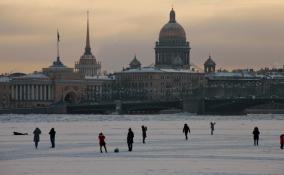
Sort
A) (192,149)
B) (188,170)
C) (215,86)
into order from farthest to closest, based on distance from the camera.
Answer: (215,86)
(192,149)
(188,170)

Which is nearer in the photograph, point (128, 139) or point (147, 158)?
point (147, 158)

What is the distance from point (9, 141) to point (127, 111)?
99.1 metres

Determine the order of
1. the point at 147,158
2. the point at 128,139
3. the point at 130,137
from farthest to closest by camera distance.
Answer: the point at 128,139 < the point at 130,137 < the point at 147,158

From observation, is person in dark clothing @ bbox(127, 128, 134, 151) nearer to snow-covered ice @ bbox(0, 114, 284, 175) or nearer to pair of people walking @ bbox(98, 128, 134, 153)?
pair of people walking @ bbox(98, 128, 134, 153)

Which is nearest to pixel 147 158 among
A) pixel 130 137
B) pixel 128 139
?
pixel 130 137

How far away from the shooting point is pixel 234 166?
33312 millimetres

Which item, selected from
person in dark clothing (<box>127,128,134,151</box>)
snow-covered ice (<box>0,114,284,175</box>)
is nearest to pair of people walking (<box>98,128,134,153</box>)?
person in dark clothing (<box>127,128,134,151</box>)

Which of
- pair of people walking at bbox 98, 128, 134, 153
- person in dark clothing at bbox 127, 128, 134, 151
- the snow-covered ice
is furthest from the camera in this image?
person in dark clothing at bbox 127, 128, 134, 151

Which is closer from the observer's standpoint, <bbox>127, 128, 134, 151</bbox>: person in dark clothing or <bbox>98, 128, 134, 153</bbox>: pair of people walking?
<bbox>98, 128, 134, 153</bbox>: pair of people walking

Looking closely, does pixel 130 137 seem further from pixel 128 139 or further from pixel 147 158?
pixel 147 158

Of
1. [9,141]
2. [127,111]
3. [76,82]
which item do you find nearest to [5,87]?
[76,82]

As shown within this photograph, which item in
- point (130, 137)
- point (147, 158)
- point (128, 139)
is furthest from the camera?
point (128, 139)

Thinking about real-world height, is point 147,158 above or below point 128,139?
below

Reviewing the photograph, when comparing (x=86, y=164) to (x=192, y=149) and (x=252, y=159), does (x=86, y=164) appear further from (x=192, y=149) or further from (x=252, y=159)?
(x=192, y=149)
